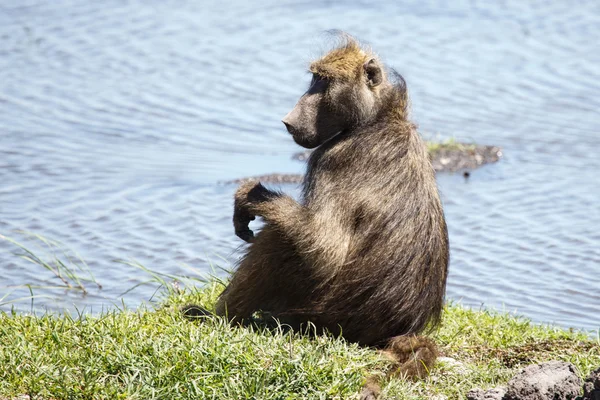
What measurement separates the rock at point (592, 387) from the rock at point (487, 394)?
0.37 m

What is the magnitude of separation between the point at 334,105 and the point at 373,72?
279 millimetres

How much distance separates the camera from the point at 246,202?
5.26 meters

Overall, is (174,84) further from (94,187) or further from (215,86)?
(94,187)

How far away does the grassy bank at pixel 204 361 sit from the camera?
4.47m

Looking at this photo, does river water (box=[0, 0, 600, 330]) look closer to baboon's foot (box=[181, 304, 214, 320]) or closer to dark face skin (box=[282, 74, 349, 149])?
baboon's foot (box=[181, 304, 214, 320])

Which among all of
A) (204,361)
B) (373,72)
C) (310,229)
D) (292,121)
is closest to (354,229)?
(310,229)

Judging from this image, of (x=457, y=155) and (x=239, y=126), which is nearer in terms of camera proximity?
(x=457, y=155)

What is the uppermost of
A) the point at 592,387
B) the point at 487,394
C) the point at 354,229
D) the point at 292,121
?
the point at 292,121

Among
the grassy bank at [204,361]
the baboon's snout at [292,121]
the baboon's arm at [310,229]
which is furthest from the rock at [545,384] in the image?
the baboon's snout at [292,121]

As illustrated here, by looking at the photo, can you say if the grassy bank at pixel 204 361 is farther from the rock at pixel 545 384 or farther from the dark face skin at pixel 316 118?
the dark face skin at pixel 316 118

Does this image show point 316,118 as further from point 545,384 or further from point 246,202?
point 545,384

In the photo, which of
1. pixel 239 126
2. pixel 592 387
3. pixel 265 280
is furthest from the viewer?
pixel 239 126

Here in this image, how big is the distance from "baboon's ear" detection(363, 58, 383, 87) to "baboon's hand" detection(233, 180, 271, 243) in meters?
0.79

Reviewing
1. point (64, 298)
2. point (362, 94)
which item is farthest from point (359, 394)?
point (64, 298)
